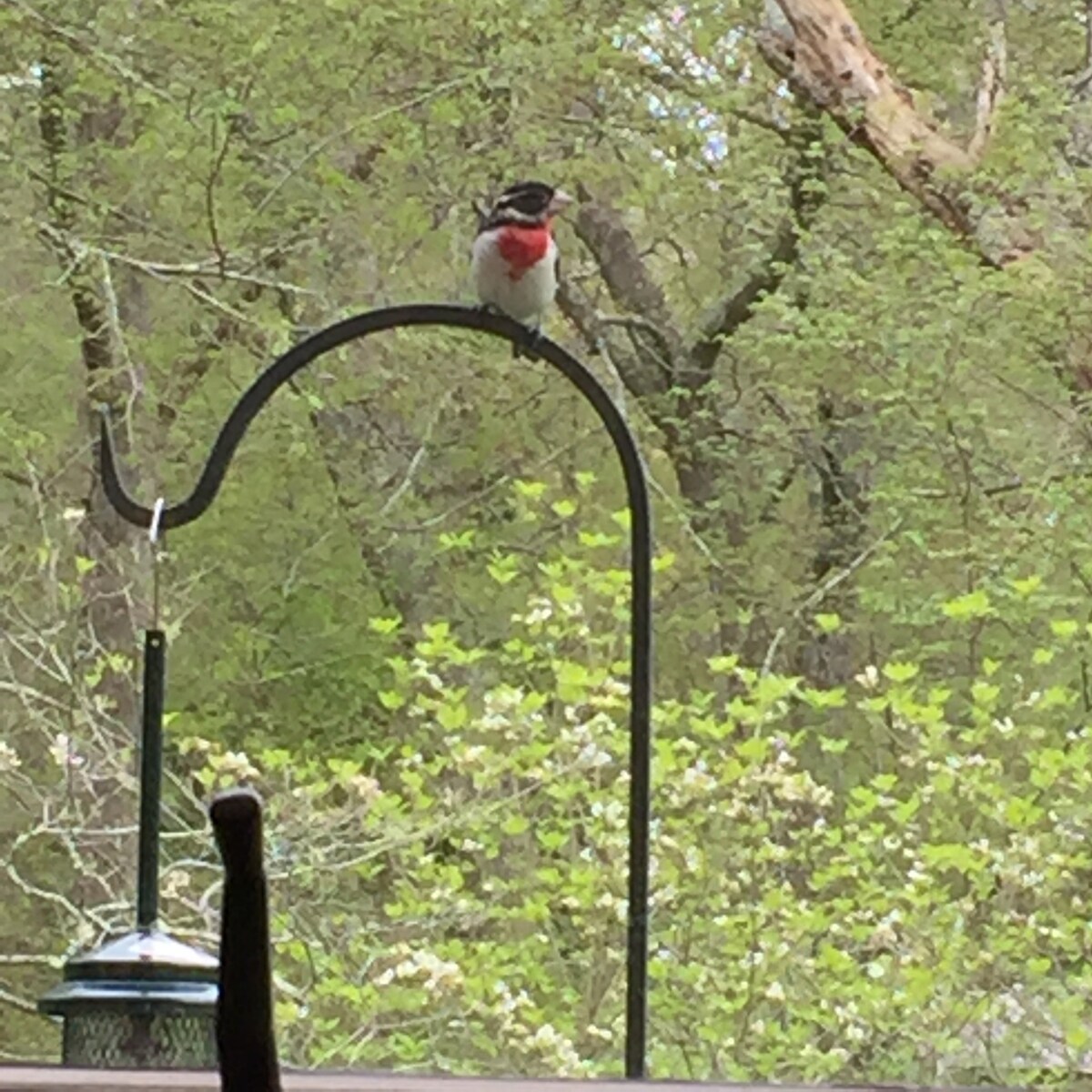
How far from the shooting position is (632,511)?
2.91 feet

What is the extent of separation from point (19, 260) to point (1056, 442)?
1.29 meters

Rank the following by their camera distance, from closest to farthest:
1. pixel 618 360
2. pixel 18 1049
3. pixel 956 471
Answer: pixel 18 1049, pixel 956 471, pixel 618 360

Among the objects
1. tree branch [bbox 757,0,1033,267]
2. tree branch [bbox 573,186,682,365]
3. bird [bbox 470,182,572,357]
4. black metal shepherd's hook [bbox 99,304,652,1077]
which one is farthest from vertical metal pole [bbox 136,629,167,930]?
tree branch [bbox 573,186,682,365]

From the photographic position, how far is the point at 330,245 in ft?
8.36

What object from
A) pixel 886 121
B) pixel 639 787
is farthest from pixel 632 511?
pixel 886 121

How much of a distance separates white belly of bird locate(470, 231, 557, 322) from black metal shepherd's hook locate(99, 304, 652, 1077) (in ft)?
0.41

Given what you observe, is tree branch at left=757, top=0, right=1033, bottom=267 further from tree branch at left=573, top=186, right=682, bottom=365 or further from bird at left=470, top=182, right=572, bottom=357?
bird at left=470, top=182, right=572, bottom=357

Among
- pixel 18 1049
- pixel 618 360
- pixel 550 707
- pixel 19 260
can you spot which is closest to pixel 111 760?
pixel 18 1049

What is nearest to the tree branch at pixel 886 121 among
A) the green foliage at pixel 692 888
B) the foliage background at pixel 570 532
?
the foliage background at pixel 570 532

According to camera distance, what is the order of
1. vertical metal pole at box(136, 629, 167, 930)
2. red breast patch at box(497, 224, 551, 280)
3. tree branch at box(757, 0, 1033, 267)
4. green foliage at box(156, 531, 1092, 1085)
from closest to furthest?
vertical metal pole at box(136, 629, 167, 930) < red breast patch at box(497, 224, 551, 280) < green foliage at box(156, 531, 1092, 1085) < tree branch at box(757, 0, 1033, 267)

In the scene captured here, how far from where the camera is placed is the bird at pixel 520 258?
3.58 feet

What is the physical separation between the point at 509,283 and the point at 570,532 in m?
1.50

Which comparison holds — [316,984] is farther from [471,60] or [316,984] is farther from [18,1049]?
[471,60]

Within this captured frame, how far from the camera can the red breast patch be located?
A: 1.09 m
